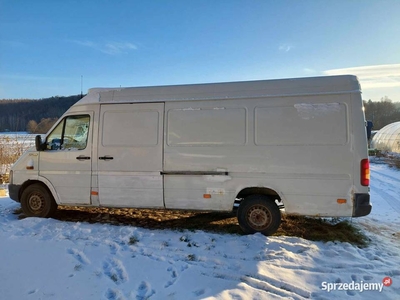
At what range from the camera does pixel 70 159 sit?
5660 millimetres

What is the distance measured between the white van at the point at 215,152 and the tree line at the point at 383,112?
67184 millimetres

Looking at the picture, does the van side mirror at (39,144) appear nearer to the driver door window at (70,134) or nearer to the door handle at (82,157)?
the driver door window at (70,134)

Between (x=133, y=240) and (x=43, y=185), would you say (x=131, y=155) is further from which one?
(x=43, y=185)

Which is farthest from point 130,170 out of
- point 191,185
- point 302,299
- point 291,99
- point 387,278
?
point 387,278

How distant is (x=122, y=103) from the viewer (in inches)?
215

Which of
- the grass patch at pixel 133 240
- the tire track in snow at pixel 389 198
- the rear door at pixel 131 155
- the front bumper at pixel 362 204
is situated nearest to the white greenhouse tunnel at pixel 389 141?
the tire track in snow at pixel 389 198

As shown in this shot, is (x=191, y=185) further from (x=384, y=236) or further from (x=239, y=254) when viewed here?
(x=384, y=236)

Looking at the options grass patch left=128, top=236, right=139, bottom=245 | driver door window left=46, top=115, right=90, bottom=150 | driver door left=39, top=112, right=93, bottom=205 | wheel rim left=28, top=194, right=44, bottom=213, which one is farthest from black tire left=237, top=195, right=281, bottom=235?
wheel rim left=28, top=194, right=44, bottom=213

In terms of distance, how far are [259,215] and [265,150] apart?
3.86ft

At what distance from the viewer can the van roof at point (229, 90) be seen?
15.4ft

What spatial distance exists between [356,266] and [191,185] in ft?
9.24

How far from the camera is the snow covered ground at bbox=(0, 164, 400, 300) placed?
10.4ft

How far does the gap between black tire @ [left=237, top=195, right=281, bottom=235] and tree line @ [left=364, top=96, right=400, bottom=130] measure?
222 feet

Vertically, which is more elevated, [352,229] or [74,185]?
[74,185]
